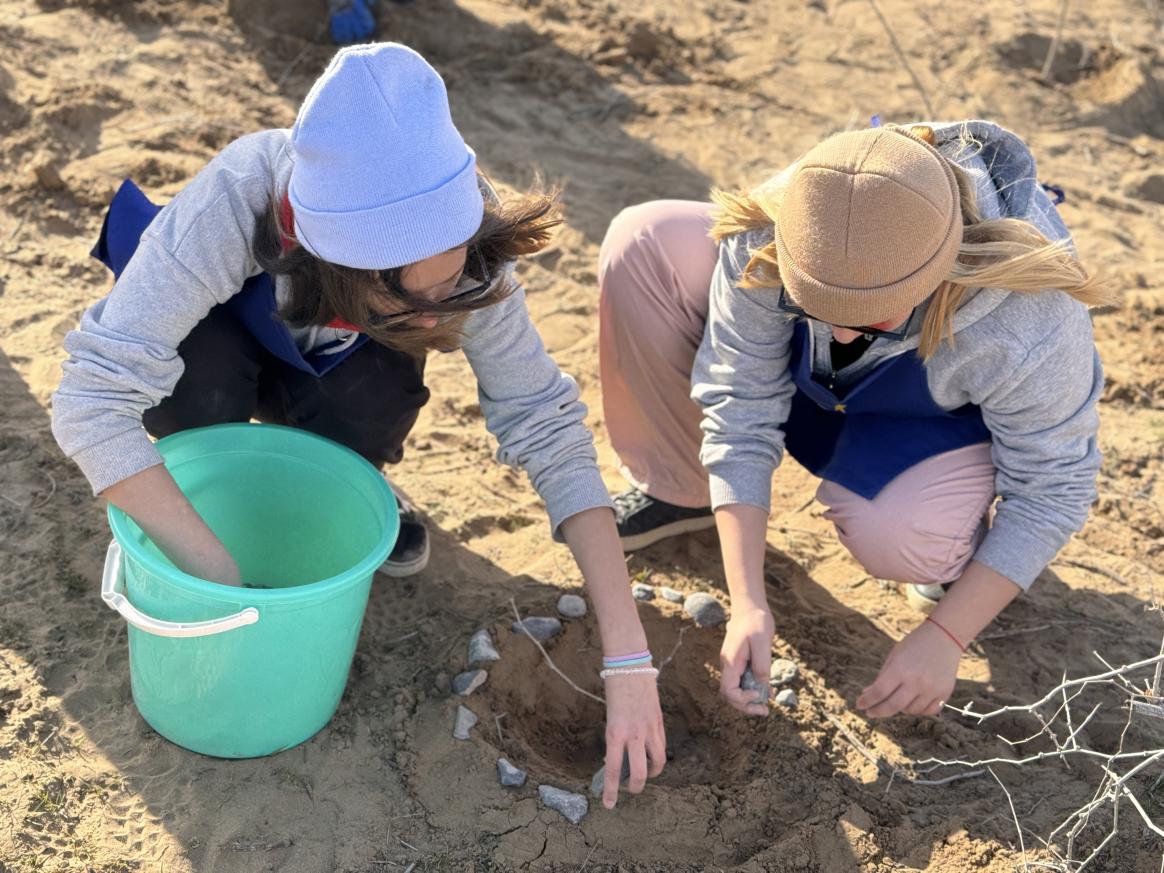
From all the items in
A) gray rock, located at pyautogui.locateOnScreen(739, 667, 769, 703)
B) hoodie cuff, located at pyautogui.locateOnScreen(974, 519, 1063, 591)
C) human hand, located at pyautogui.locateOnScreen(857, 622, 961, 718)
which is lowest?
gray rock, located at pyautogui.locateOnScreen(739, 667, 769, 703)

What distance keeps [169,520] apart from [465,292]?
0.56 m

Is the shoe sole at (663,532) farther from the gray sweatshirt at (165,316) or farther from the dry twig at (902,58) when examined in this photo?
the dry twig at (902,58)

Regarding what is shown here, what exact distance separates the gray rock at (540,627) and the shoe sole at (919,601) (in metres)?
0.80

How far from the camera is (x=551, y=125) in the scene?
420 centimetres

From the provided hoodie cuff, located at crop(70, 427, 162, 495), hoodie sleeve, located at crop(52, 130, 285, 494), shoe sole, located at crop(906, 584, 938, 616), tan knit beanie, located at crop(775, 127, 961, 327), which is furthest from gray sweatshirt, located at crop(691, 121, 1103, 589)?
hoodie cuff, located at crop(70, 427, 162, 495)

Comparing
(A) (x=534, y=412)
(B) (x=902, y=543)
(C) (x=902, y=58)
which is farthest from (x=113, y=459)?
(C) (x=902, y=58)

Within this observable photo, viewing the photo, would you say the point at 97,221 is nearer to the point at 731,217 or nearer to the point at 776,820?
the point at 731,217

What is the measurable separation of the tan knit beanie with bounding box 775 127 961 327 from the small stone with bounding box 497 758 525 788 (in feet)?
3.21

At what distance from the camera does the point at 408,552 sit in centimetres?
243

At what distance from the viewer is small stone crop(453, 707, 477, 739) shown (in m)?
2.13

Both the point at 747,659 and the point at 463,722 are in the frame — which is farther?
the point at 463,722

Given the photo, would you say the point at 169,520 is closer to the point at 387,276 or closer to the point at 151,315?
the point at 151,315

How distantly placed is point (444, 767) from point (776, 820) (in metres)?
0.60

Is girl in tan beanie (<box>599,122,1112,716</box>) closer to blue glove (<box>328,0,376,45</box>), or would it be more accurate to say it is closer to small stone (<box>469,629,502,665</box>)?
small stone (<box>469,629,502,665</box>)
